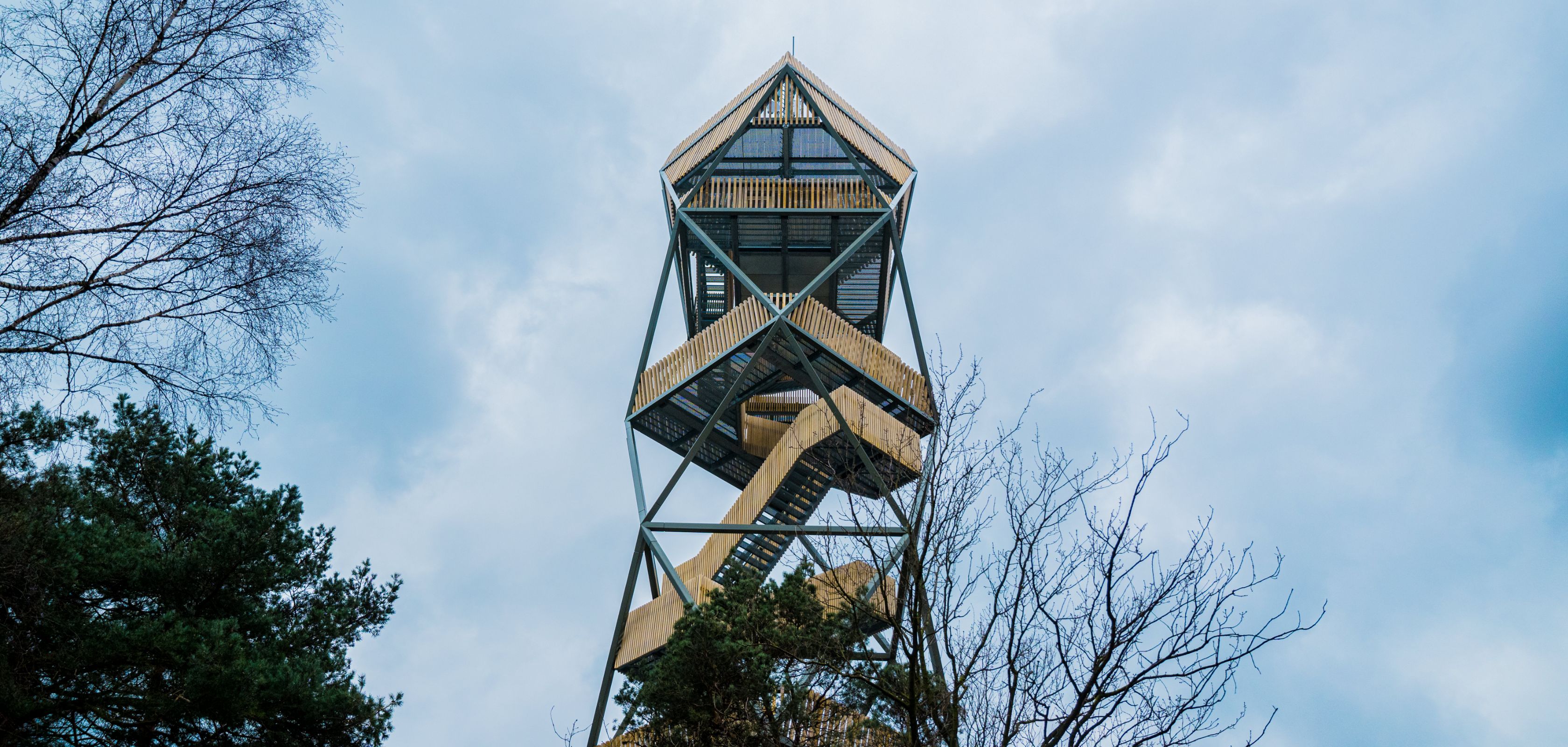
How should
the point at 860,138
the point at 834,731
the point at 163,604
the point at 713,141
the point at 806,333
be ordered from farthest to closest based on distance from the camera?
the point at 860,138 < the point at 713,141 < the point at 806,333 < the point at 834,731 < the point at 163,604

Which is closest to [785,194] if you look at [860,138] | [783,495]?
[860,138]

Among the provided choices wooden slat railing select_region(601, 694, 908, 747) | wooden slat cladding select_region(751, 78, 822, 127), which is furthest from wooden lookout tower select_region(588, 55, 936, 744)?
wooden slat railing select_region(601, 694, 908, 747)

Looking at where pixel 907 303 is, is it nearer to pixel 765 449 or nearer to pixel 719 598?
pixel 765 449

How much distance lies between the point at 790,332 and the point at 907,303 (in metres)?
2.41

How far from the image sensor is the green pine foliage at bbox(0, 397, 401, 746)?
9180mm

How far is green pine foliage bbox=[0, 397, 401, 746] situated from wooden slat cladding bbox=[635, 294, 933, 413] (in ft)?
18.7

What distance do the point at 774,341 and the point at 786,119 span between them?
165 inches

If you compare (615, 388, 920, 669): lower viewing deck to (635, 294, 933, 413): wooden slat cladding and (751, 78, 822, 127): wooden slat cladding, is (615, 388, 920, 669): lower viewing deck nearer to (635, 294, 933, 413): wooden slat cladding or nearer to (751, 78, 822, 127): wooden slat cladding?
(635, 294, 933, 413): wooden slat cladding

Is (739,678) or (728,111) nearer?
(739,678)

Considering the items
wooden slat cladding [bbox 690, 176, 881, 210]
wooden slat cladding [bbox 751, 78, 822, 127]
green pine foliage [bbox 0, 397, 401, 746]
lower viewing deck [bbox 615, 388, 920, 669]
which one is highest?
wooden slat cladding [bbox 751, 78, 822, 127]

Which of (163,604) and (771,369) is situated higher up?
(771,369)

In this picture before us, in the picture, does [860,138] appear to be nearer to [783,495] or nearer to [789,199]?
[789,199]

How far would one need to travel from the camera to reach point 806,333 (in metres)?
16.7

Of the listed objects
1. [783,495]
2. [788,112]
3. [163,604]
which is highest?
[788,112]
